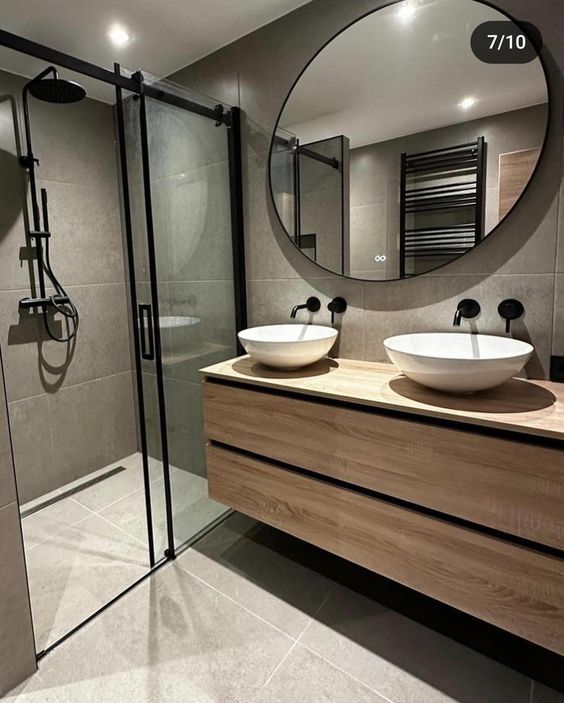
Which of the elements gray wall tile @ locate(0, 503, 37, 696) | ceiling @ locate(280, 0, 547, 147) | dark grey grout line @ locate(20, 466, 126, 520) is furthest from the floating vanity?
dark grey grout line @ locate(20, 466, 126, 520)

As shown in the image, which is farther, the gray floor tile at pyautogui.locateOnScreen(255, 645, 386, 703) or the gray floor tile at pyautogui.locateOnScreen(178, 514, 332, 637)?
the gray floor tile at pyautogui.locateOnScreen(178, 514, 332, 637)

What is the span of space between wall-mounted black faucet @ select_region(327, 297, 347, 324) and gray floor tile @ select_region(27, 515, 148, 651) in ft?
4.65

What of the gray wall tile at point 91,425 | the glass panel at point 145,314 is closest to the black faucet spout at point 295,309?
the glass panel at point 145,314

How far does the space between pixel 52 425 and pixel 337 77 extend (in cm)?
237

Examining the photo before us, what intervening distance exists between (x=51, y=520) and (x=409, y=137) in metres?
2.54

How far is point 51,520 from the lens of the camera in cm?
229

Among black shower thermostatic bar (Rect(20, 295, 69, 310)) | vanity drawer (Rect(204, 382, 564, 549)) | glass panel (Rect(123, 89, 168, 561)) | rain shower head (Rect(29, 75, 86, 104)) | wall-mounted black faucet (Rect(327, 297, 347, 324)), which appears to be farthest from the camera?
black shower thermostatic bar (Rect(20, 295, 69, 310))

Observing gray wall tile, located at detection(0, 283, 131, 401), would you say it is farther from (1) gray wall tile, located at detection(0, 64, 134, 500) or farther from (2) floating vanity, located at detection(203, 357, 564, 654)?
(2) floating vanity, located at detection(203, 357, 564, 654)

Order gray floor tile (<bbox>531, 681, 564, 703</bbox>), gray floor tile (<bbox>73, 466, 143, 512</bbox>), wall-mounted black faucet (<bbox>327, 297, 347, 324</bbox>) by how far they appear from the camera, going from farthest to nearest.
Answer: gray floor tile (<bbox>73, 466, 143, 512</bbox>)
wall-mounted black faucet (<bbox>327, 297, 347, 324</bbox>)
gray floor tile (<bbox>531, 681, 564, 703</bbox>)

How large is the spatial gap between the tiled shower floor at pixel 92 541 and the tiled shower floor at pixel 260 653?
0.39 ft

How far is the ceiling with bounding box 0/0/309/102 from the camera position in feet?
5.73

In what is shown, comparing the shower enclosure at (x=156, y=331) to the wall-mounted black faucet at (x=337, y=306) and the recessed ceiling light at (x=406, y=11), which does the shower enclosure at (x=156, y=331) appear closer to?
the wall-mounted black faucet at (x=337, y=306)

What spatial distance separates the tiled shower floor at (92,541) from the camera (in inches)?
67.6

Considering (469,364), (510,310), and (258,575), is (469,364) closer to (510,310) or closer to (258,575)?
(510,310)
